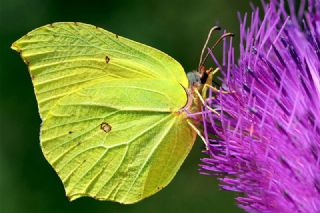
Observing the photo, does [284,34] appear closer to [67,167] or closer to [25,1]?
[67,167]

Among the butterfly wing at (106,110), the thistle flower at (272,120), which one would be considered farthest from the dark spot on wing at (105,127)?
the thistle flower at (272,120)

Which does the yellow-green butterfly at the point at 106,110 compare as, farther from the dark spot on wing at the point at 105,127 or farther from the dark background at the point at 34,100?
the dark background at the point at 34,100

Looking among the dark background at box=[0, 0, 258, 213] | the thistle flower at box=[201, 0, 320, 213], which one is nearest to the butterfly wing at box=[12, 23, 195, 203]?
the thistle flower at box=[201, 0, 320, 213]

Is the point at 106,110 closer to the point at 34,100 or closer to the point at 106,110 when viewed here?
the point at 106,110

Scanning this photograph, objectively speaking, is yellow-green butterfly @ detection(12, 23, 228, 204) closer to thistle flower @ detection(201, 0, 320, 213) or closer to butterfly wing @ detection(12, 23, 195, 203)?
butterfly wing @ detection(12, 23, 195, 203)

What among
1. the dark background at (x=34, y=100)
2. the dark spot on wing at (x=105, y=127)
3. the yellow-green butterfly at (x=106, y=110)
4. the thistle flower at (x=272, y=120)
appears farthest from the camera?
the dark background at (x=34, y=100)

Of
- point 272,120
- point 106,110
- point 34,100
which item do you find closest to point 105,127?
point 106,110
